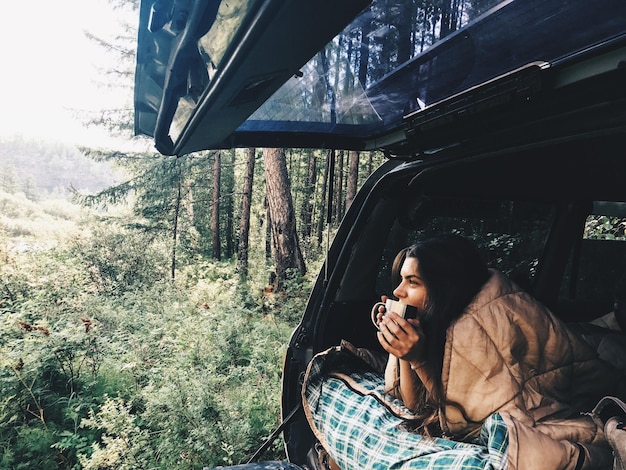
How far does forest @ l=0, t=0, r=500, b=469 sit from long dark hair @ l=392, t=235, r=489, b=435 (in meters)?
0.60

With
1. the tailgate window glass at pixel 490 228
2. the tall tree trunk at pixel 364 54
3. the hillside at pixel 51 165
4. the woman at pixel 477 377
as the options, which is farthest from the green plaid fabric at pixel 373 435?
the hillside at pixel 51 165

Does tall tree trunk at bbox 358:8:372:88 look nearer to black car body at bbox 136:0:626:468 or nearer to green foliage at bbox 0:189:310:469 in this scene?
black car body at bbox 136:0:626:468

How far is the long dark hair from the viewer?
5.96 feet

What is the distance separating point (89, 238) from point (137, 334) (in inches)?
352

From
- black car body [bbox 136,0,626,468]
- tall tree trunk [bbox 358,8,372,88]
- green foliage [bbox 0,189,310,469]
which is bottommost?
green foliage [bbox 0,189,310,469]

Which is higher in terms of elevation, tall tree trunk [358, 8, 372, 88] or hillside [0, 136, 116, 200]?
hillside [0, 136, 116, 200]

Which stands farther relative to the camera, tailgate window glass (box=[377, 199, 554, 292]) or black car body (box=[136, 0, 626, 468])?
tailgate window glass (box=[377, 199, 554, 292])

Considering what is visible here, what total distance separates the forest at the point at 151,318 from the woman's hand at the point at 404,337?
66 cm

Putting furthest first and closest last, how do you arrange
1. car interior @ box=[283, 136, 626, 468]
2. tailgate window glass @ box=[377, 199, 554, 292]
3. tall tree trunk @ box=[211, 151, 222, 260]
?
1. tall tree trunk @ box=[211, 151, 222, 260]
2. tailgate window glass @ box=[377, 199, 554, 292]
3. car interior @ box=[283, 136, 626, 468]

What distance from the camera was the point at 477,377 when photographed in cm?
164

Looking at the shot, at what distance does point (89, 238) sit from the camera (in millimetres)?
14562

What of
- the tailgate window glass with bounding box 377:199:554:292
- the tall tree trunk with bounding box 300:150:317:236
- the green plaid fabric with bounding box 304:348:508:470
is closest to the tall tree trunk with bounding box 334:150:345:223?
the tall tree trunk with bounding box 300:150:317:236

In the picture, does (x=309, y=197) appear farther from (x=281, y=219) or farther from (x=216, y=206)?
(x=281, y=219)

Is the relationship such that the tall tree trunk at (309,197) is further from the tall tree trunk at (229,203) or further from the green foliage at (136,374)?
the green foliage at (136,374)
